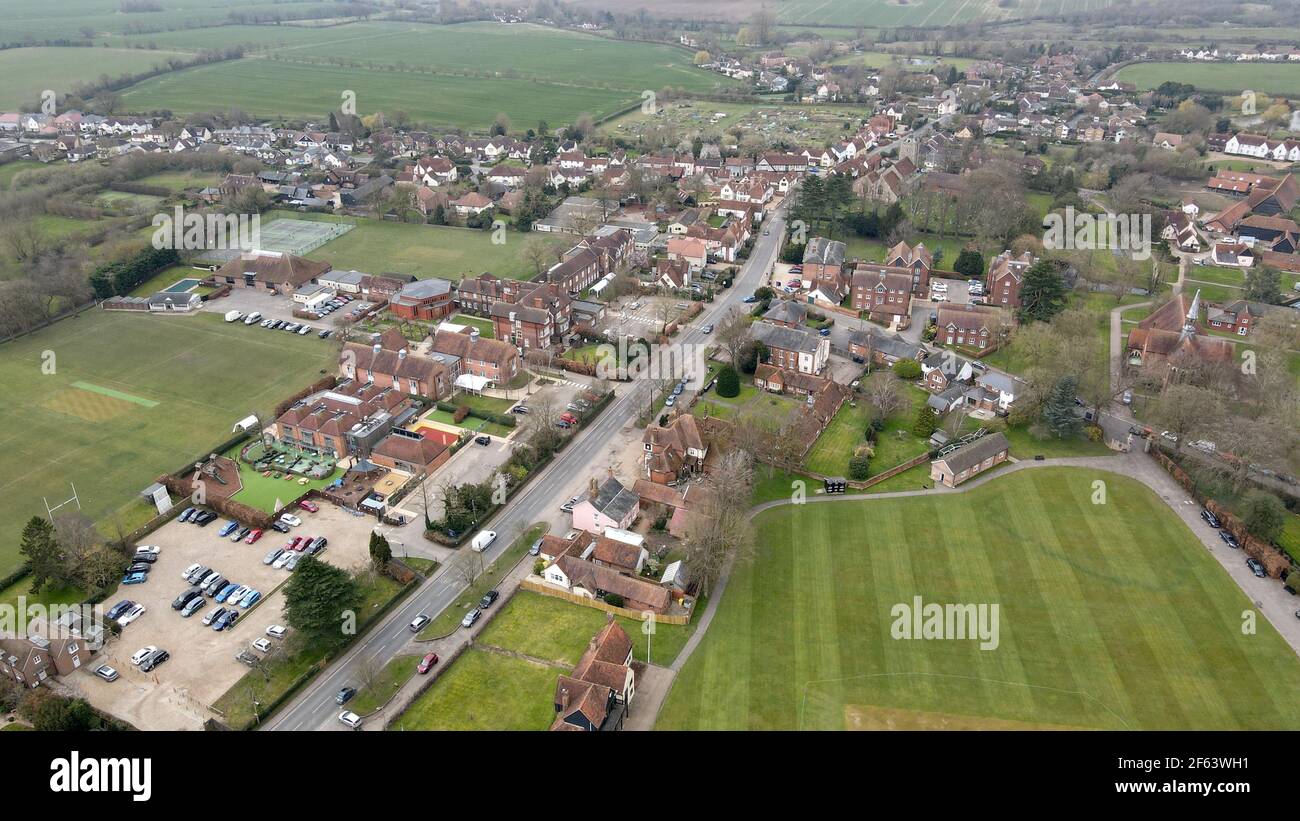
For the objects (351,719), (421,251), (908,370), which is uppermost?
(421,251)

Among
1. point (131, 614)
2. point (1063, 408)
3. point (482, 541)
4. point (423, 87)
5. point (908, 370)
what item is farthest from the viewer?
point (423, 87)

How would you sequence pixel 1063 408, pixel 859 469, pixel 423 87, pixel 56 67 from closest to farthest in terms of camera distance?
pixel 859 469 → pixel 1063 408 → pixel 423 87 → pixel 56 67

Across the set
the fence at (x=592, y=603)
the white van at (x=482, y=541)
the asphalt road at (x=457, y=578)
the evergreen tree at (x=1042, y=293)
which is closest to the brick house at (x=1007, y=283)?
the evergreen tree at (x=1042, y=293)

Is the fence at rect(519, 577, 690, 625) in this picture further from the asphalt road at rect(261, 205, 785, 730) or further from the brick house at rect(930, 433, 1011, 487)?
the brick house at rect(930, 433, 1011, 487)

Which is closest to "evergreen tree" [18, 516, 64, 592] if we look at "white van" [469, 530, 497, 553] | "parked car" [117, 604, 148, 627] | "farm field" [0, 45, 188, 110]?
"parked car" [117, 604, 148, 627]

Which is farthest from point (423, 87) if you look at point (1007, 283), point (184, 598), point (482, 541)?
point (184, 598)

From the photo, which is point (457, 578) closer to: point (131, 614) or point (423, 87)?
point (131, 614)
